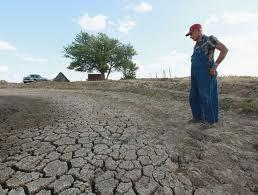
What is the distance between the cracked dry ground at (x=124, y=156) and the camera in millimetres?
2840

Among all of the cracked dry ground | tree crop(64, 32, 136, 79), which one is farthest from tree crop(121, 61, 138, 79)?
the cracked dry ground

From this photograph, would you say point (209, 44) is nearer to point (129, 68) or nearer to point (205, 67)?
point (205, 67)

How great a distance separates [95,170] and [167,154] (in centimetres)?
98

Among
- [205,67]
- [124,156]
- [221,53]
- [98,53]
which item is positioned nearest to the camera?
[124,156]

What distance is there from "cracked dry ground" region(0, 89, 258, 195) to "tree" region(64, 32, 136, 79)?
26.6 meters

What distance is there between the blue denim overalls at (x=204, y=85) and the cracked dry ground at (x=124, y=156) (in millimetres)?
272

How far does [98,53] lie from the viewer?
3130cm

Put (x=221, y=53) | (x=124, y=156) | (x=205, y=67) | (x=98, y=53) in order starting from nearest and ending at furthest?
(x=124, y=156), (x=221, y=53), (x=205, y=67), (x=98, y=53)

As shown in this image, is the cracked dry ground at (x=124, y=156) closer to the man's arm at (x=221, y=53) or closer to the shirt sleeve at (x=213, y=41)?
the man's arm at (x=221, y=53)

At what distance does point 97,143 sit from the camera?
152 inches

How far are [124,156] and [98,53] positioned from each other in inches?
1126

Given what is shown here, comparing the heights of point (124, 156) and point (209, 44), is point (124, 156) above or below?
below

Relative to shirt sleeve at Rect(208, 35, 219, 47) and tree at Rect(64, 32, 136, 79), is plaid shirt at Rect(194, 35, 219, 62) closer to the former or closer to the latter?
shirt sleeve at Rect(208, 35, 219, 47)

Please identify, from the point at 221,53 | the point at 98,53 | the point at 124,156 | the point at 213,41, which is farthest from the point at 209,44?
the point at 98,53
